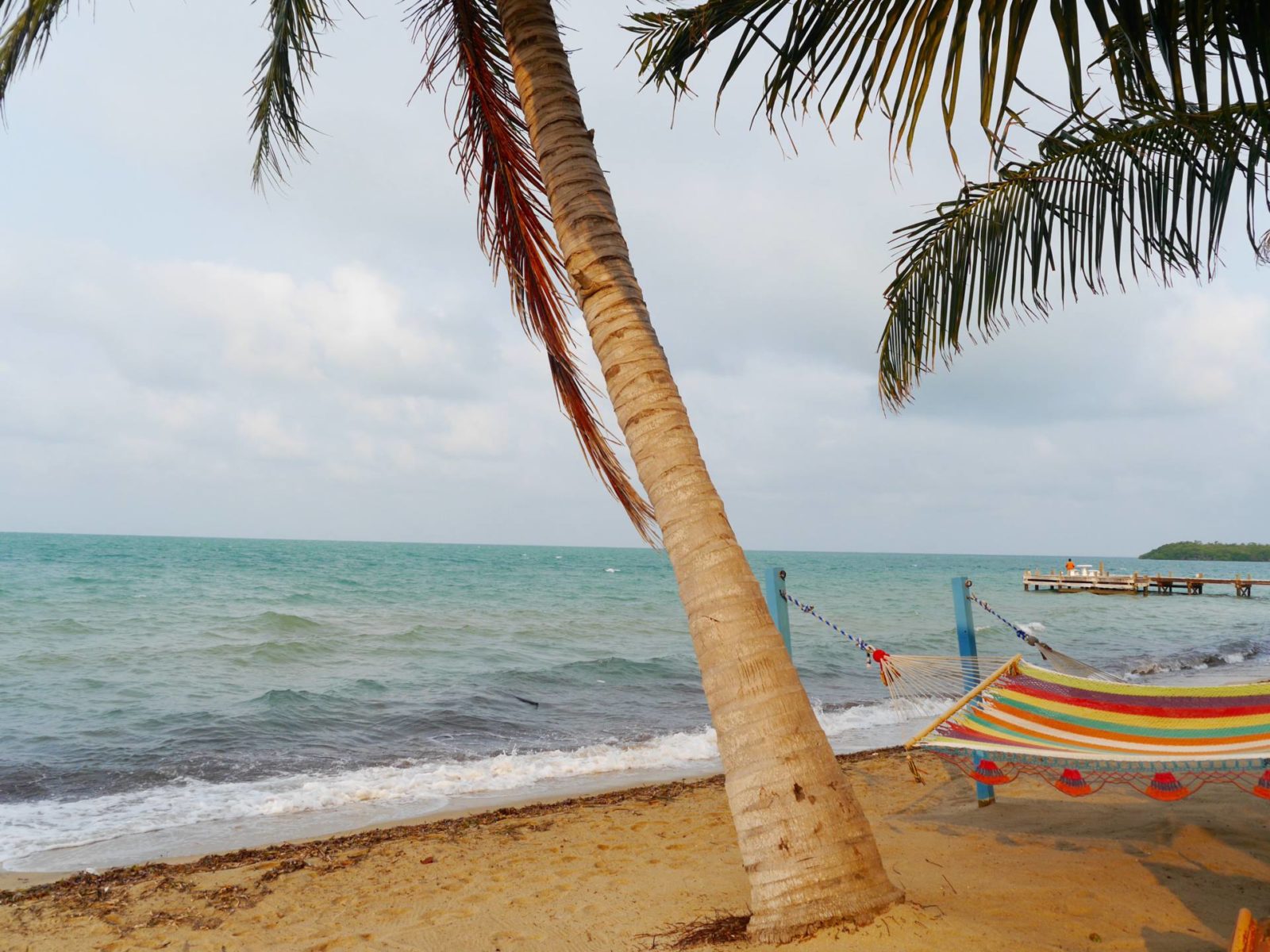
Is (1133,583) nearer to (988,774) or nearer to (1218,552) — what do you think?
(988,774)

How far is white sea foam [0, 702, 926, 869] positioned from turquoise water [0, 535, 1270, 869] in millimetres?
26

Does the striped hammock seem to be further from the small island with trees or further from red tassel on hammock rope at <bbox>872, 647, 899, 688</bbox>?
the small island with trees

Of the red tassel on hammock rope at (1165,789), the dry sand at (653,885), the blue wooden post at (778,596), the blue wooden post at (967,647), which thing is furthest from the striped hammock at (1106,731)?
the blue wooden post at (778,596)

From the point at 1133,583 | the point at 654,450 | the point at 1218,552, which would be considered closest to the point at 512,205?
the point at 654,450

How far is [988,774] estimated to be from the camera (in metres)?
4.50

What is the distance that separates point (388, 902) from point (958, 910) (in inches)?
111

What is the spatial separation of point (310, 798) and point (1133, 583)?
1363 inches

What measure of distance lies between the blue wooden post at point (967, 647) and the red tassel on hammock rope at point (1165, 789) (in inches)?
50.5

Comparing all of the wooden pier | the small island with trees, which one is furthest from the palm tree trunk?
the small island with trees

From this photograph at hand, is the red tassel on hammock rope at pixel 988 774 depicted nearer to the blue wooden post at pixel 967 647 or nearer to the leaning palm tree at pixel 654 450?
the blue wooden post at pixel 967 647

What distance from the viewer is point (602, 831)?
5.61 metres

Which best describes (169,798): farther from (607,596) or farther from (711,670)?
(607,596)

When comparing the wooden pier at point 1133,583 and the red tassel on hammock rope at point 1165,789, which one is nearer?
the red tassel on hammock rope at point 1165,789

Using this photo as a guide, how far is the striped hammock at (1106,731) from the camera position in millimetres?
3371
